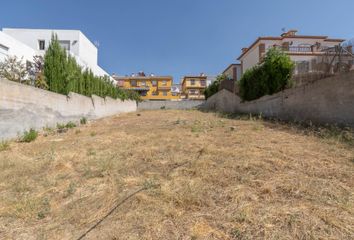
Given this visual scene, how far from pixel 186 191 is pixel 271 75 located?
28.7ft

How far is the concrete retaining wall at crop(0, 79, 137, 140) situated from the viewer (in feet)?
21.1

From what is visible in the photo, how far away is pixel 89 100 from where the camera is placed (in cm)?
1276

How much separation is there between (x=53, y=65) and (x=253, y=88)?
9.49 metres

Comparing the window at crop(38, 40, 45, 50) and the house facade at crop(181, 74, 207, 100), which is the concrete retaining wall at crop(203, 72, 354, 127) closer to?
the window at crop(38, 40, 45, 50)

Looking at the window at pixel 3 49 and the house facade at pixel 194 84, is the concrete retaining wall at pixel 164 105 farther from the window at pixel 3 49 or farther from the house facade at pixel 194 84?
the house facade at pixel 194 84

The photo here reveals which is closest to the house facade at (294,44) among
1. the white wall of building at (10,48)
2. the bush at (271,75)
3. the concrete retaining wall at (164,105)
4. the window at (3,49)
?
the concrete retaining wall at (164,105)

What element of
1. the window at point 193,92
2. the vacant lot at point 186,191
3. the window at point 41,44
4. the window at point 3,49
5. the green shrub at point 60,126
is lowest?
the vacant lot at point 186,191

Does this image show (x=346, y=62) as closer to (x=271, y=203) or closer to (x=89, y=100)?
(x=271, y=203)

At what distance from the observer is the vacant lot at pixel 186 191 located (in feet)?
7.99

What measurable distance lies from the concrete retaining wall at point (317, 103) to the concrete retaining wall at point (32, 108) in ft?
29.1

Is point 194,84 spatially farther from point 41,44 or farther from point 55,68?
point 55,68

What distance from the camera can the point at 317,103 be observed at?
743 cm

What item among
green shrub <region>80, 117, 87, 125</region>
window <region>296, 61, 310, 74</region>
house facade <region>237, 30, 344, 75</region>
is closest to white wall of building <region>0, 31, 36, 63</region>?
green shrub <region>80, 117, 87, 125</region>

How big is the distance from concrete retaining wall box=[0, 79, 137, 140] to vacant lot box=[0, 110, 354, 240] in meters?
1.18
